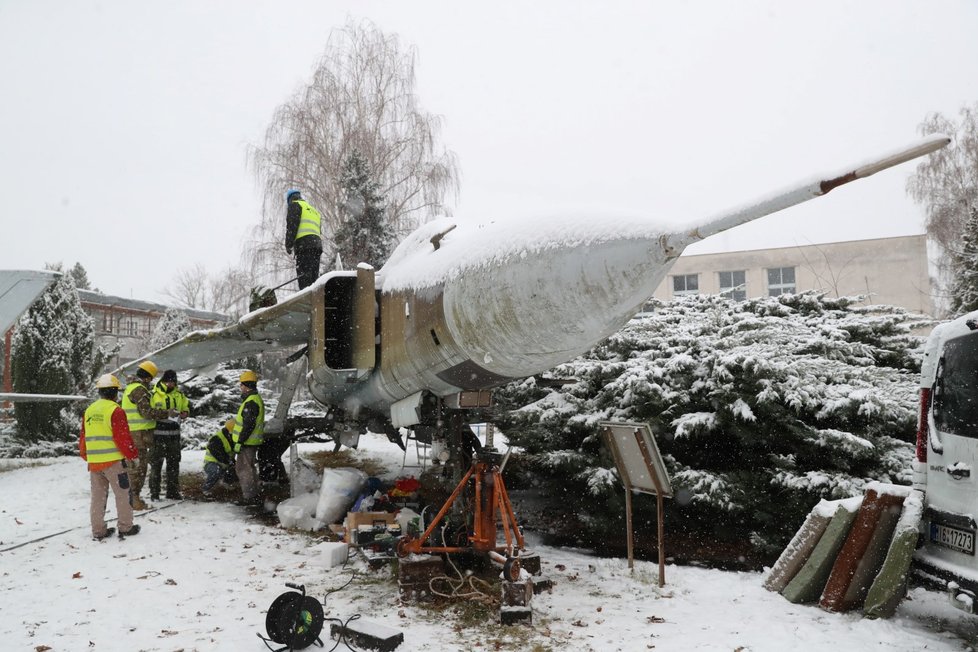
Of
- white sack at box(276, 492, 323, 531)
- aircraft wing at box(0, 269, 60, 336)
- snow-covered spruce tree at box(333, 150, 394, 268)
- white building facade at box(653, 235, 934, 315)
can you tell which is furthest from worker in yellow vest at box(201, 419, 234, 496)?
white building facade at box(653, 235, 934, 315)

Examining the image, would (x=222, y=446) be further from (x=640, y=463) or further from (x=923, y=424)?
(x=923, y=424)

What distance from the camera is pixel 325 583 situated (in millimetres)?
4977

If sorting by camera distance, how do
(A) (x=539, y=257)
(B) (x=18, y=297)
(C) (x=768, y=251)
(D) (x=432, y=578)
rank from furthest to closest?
(C) (x=768, y=251), (B) (x=18, y=297), (D) (x=432, y=578), (A) (x=539, y=257)

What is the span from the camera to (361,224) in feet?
48.2

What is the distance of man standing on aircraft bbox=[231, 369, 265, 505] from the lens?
760 cm

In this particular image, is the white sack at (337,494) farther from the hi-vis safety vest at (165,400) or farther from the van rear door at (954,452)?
the van rear door at (954,452)

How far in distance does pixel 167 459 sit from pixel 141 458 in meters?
0.28

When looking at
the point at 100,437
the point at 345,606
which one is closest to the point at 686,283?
the point at 100,437

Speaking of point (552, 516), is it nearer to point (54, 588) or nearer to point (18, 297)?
point (54, 588)

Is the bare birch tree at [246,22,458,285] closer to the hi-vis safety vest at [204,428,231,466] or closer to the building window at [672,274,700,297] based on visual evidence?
the hi-vis safety vest at [204,428,231,466]

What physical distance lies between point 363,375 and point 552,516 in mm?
3315

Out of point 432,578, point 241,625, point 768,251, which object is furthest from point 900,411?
point 768,251

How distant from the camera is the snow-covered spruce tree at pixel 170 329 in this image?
15727mm

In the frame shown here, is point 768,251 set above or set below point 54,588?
above
